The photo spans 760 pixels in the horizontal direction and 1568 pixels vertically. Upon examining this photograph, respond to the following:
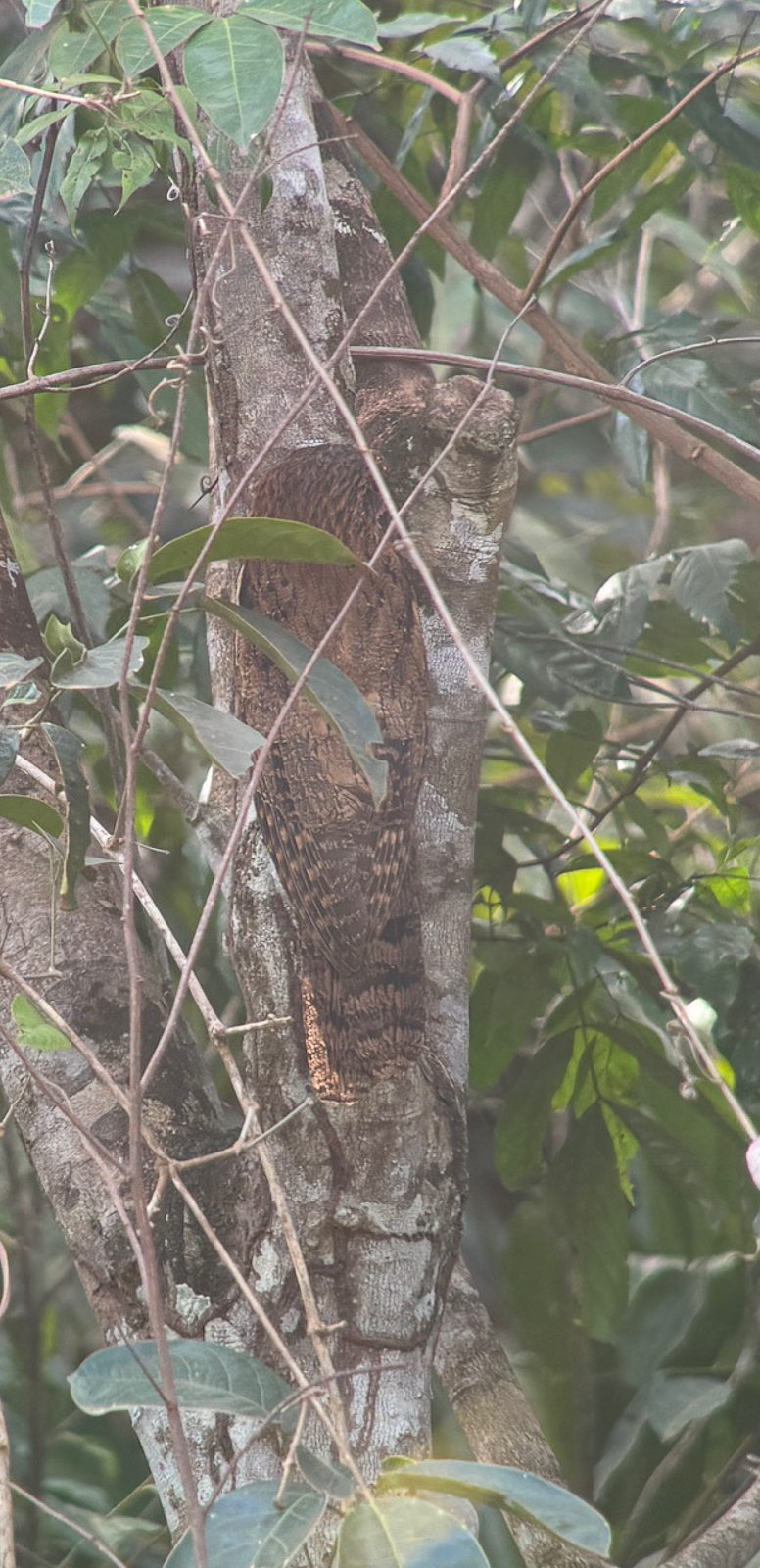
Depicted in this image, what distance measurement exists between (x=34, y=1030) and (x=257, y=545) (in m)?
0.38

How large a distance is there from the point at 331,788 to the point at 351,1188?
31 cm

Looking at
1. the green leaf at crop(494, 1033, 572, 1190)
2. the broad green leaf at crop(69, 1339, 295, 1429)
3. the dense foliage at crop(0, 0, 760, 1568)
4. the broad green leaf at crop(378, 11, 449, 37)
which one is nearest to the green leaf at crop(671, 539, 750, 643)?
the dense foliage at crop(0, 0, 760, 1568)

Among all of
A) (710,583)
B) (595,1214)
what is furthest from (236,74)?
(595,1214)

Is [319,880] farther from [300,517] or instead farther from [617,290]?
[617,290]

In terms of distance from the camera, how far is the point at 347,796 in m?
1.11

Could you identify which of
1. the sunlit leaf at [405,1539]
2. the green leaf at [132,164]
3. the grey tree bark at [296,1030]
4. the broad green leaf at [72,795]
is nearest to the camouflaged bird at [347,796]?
the grey tree bark at [296,1030]

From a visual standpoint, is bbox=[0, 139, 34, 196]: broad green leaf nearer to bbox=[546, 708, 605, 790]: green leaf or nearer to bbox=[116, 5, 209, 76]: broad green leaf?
bbox=[116, 5, 209, 76]: broad green leaf

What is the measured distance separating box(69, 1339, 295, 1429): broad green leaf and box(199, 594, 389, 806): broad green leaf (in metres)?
0.37

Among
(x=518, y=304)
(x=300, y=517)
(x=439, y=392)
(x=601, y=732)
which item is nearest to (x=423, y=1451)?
(x=300, y=517)

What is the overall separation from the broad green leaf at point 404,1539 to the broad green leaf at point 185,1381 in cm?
12

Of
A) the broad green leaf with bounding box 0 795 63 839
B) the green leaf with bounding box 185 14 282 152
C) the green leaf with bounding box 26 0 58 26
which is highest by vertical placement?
the green leaf with bounding box 26 0 58 26

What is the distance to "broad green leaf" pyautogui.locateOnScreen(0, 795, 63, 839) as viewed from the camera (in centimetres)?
110

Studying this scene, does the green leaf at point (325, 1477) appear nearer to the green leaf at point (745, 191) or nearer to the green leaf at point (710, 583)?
the green leaf at point (710, 583)

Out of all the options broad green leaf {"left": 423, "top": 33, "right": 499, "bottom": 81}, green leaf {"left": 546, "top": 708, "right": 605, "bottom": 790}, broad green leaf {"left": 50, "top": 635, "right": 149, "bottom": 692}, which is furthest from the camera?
green leaf {"left": 546, "top": 708, "right": 605, "bottom": 790}
